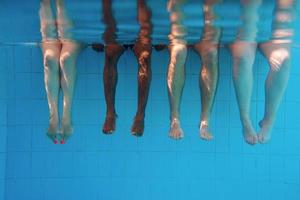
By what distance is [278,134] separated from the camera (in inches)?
213

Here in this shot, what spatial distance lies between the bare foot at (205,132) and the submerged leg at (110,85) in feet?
2.71

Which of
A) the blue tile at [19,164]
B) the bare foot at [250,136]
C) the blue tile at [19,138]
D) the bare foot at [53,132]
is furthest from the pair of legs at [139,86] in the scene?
the blue tile at [19,164]

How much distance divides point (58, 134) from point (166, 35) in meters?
1.51

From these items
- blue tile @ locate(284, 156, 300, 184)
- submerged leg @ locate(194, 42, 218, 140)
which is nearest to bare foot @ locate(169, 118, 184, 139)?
submerged leg @ locate(194, 42, 218, 140)

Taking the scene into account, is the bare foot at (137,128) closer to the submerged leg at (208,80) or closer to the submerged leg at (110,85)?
the submerged leg at (110,85)

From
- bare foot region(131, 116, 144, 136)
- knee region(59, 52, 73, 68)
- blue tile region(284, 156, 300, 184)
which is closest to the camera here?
bare foot region(131, 116, 144, 136)

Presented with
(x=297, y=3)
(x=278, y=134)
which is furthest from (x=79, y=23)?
(x=278, y=134)

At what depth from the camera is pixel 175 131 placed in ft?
13.8

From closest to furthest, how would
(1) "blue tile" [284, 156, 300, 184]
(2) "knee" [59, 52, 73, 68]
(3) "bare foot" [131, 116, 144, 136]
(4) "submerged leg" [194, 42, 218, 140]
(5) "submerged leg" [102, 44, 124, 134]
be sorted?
1. (3) "bare foot" [131, 116, 144, 136]
2. (5) "submerged leg" [102, 44, 124, 134]
3. (4) "submerged leg" [194, 42, 218, 140]
4. (2) "knee" [59, 52, 73, 68]
5. (1) "blue tile" [284, 156, 300, 184]

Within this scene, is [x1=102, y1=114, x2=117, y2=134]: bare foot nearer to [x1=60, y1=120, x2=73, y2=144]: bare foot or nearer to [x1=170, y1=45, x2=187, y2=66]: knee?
[x1=60, y1=120, x2=73, y2=144]: bare foot

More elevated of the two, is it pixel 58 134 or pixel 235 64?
pixel 235 64

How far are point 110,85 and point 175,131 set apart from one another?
0.84m

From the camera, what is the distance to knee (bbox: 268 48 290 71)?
14.1 ft

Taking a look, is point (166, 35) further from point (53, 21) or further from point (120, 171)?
point (120, 171)
